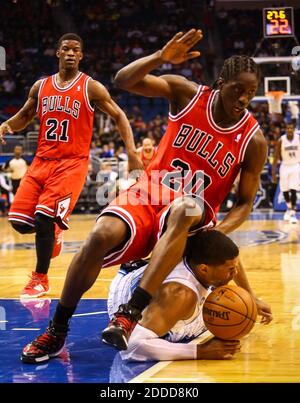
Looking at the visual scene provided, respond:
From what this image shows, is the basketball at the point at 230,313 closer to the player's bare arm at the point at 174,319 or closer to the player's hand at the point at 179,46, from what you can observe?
the player's bare arm at the point at 174,319

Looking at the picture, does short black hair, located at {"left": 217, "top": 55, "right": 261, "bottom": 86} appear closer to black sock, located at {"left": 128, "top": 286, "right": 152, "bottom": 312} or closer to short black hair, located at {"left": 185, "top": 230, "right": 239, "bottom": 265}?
short black hair, located at {"left": 185, "top": 230, "right": 239, "bottom": 265}

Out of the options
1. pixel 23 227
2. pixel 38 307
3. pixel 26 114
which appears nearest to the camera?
pixel 38 307

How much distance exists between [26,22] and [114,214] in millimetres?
21228

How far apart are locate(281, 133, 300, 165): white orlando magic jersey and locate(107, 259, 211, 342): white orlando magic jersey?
407 inches

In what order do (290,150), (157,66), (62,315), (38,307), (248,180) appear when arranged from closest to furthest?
(157,66) < (62,315) < (248,180) < (38,307) < (290,150)

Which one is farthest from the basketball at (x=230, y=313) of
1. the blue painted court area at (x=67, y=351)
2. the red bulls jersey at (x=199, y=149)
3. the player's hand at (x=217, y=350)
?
the red bulls jersey at (x=199, y=149)

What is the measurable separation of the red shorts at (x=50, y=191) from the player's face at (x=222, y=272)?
91.2 inches

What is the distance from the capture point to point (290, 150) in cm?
1454

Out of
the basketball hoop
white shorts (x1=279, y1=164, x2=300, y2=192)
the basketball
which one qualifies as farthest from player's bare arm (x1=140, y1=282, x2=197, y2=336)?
the basketball hoop

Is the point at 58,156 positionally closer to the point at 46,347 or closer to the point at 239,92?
the point at 239,92

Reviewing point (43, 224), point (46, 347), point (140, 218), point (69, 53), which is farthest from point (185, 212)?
point (69, 53)

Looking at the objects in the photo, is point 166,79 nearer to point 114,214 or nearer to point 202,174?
point 202,174

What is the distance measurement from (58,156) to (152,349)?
2821 mm

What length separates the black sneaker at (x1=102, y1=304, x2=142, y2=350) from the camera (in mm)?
3566
